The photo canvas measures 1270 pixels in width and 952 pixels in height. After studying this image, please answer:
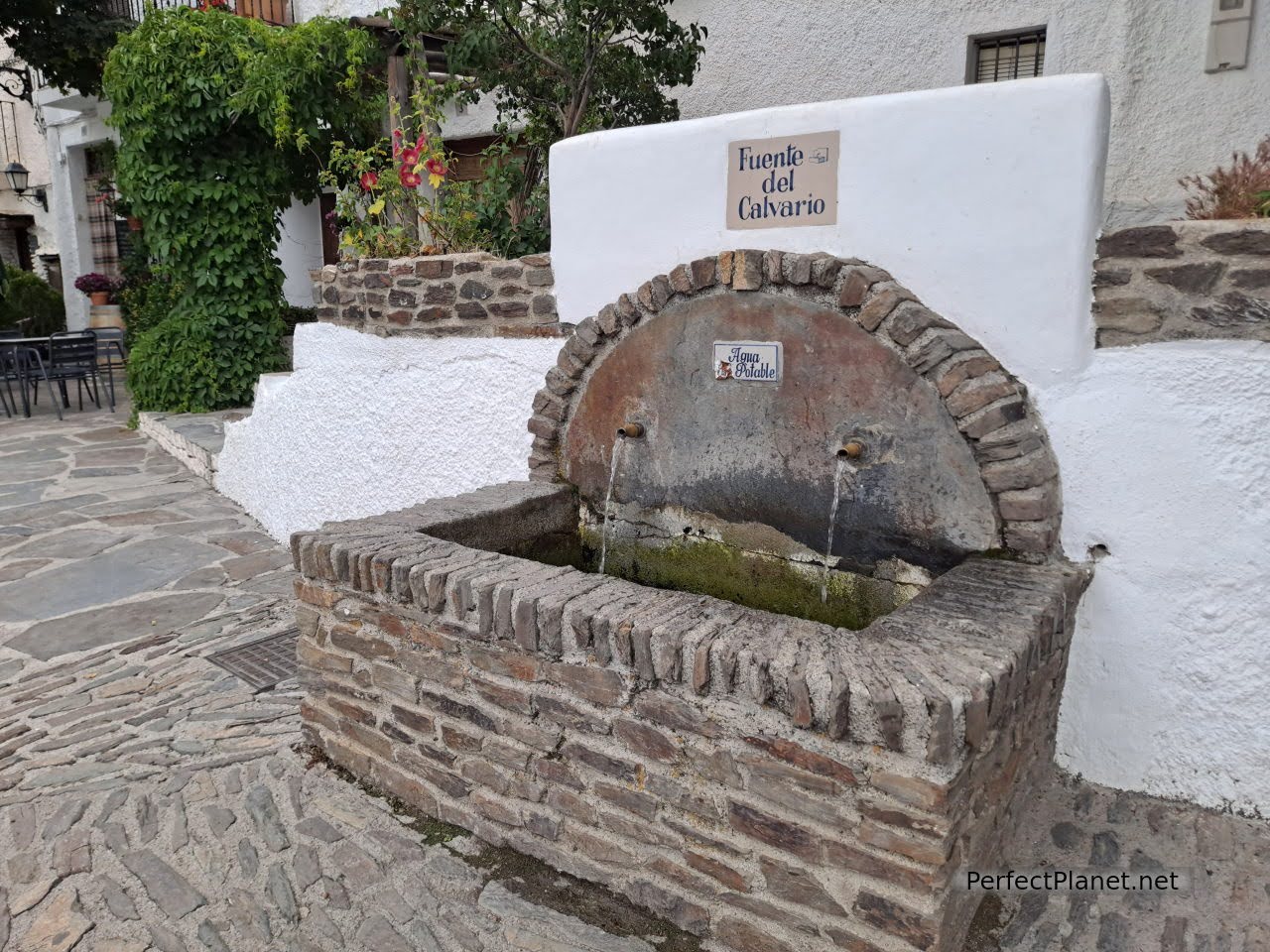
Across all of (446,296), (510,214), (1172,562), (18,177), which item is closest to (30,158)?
(18,177)

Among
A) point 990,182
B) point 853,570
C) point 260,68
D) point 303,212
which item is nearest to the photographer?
point 990,182

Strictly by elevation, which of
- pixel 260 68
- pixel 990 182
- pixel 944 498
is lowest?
pixel 944 498

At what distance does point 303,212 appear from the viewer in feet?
41.4

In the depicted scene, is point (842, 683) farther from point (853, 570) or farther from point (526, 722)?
point (853, 570)

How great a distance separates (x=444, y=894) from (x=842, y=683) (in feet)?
4.25

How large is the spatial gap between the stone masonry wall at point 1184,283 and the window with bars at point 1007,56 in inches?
129

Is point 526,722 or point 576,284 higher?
point 576,284

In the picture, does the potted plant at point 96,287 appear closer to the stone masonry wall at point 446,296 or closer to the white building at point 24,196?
the white building at point 24,196

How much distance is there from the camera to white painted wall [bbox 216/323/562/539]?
4.37 m

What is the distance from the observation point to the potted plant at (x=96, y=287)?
13516 mm

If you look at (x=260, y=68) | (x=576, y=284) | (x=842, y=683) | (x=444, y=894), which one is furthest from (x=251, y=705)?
(x=260, y=68)

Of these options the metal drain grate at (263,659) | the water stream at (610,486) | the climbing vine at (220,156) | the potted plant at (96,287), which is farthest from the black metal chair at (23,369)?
the water stream at (610,486)

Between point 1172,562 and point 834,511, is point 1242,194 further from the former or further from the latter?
point 834,511

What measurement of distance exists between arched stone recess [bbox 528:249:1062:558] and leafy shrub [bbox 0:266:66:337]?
615 inches
